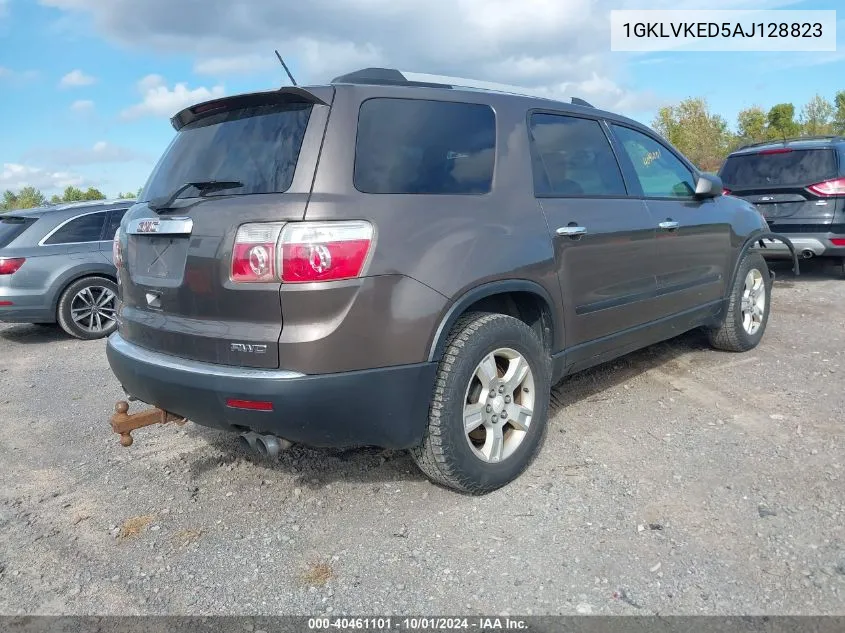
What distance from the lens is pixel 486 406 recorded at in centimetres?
315

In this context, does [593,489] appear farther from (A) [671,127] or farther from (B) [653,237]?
(A) [671,127]

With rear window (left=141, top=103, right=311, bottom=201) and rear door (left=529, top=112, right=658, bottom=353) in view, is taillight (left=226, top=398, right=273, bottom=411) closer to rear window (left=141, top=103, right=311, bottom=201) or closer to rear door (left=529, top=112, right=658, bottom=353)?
rear window (left=141, top=103, right=311, bottom=201)

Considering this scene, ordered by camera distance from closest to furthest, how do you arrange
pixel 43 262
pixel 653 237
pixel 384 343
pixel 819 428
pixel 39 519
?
pixel 384 343 → pixel 39 519 → pixel 819 428 → pixel 653 237 → pixel 43 262

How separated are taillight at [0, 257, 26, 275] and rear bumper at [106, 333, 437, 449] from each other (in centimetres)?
535

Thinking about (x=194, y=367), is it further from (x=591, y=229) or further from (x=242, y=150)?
(x=591, y=229)

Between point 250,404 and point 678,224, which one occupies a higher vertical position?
point 678,224

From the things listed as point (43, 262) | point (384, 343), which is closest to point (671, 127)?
point (43, 262)

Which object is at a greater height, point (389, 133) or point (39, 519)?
point (389, 133)

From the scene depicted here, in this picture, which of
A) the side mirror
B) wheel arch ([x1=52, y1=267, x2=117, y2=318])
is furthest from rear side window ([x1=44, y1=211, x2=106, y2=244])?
the side mirror

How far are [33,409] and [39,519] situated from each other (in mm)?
2093

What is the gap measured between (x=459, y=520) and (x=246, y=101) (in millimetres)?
2078

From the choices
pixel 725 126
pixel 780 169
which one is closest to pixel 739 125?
pixel 725 126

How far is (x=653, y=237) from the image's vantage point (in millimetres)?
4230

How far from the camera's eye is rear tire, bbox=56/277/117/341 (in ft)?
24.8
